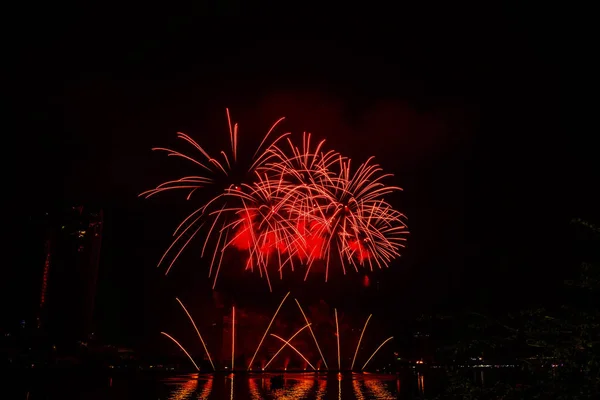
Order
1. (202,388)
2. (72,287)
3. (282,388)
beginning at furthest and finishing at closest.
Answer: (72,287) → (282,388) → (202,388)

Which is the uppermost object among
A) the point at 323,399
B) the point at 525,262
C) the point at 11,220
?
the point at 11,220

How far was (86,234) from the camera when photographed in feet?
89.6

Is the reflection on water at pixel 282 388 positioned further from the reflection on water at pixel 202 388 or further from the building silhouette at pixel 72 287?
the building silhouette at pixel 72 287

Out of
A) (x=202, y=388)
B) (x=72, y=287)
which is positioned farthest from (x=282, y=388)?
(x=72, y=287)

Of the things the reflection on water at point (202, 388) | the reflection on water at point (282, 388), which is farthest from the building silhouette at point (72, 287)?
the reflection on water at point (282, 388)

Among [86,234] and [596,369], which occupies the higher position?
[86,234]

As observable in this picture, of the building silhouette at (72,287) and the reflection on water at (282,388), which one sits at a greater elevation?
the building silhouette at (72,287)

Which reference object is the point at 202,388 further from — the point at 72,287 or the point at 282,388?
the point at 72,287

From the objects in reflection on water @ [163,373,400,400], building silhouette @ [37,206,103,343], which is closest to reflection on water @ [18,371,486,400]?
reflection on water @ [163,373,400,400]

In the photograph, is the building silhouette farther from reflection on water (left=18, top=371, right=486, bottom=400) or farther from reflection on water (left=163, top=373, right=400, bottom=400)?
reflection on water (left=163, top=373, right=400, bottom=400)

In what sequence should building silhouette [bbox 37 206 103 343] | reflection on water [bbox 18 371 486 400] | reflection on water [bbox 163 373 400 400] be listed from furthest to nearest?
1. building silhouette [bbox 37 206 103 343]
2. reflection on water [bbox 163 373 400 400]
3. reflection on water [bbox 18 371 486 400]

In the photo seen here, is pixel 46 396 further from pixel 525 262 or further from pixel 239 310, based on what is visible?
pixel 239 310

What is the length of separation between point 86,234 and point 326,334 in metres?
16.7

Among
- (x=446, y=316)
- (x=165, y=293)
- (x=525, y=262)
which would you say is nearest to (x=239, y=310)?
(x=165, y=293)
